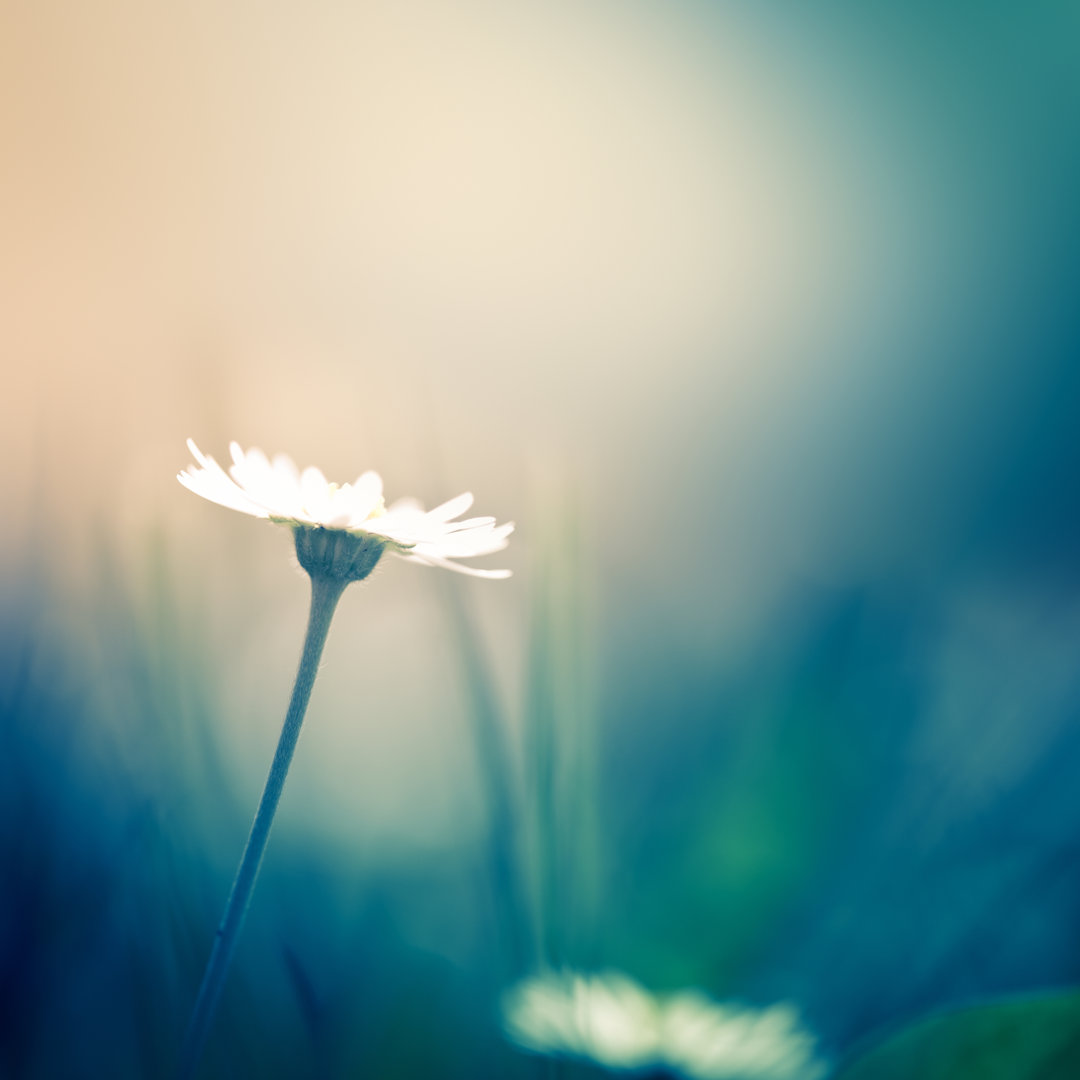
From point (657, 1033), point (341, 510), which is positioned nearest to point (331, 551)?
A: point (341, 510)

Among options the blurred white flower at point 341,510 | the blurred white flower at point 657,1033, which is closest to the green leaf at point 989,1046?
the blurred white flower at point 657,1033

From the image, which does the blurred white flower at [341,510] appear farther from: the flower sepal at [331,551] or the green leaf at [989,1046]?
the green leaf at [989,1046]

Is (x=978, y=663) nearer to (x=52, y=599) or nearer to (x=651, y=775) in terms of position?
(x=651, y=775)

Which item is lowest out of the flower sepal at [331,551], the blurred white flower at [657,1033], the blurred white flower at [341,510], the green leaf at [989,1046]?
the green leaf at [989,1046]

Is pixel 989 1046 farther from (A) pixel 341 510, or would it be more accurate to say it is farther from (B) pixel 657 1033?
(A) pixel 341 510

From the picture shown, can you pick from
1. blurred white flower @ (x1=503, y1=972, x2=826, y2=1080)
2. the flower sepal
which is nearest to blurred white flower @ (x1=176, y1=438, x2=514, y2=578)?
the flower sepal

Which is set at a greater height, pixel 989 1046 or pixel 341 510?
pixel 341 510

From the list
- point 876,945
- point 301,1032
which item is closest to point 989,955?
point 876,945
